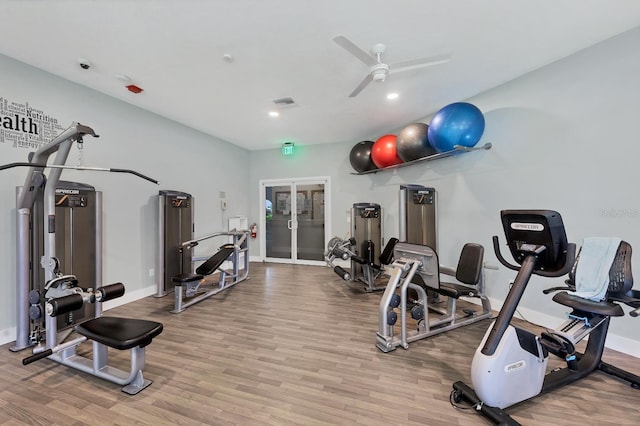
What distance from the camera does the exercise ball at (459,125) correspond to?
3297 mm

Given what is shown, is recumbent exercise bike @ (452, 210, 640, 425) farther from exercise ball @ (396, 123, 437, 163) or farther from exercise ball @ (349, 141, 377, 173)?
exercise ball @ (349, 141, 377, 173)

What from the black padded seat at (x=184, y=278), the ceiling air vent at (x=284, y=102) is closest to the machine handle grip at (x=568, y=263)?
the ceiling air vent at (x=284, y=102)

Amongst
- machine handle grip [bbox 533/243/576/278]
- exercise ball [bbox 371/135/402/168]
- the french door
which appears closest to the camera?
machine handle grip [bbox 533/243/576/278]

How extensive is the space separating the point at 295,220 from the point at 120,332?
4.71 metres

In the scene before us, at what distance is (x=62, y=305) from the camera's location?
6.26ft

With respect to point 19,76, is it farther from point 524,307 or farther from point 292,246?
point 524,307

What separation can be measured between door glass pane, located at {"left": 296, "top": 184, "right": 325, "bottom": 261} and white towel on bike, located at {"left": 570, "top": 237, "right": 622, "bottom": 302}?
4755mm

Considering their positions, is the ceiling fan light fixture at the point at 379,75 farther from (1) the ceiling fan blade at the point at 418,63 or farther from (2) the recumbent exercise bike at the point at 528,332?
(2) the recumbent exercise bike at the point at 528,332

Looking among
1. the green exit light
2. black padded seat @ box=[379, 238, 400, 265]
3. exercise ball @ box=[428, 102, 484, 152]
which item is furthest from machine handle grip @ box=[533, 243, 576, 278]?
the green exit light

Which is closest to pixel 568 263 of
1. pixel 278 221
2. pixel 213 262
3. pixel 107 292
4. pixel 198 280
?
pixel 107 292

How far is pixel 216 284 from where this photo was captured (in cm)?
462

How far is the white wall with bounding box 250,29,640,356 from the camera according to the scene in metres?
2.41

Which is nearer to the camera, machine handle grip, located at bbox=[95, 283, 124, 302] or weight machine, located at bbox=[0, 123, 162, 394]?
weight machine, located at bbox=[0, 123, 162, 394]

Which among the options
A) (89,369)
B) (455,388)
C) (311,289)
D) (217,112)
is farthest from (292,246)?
(455,388)
